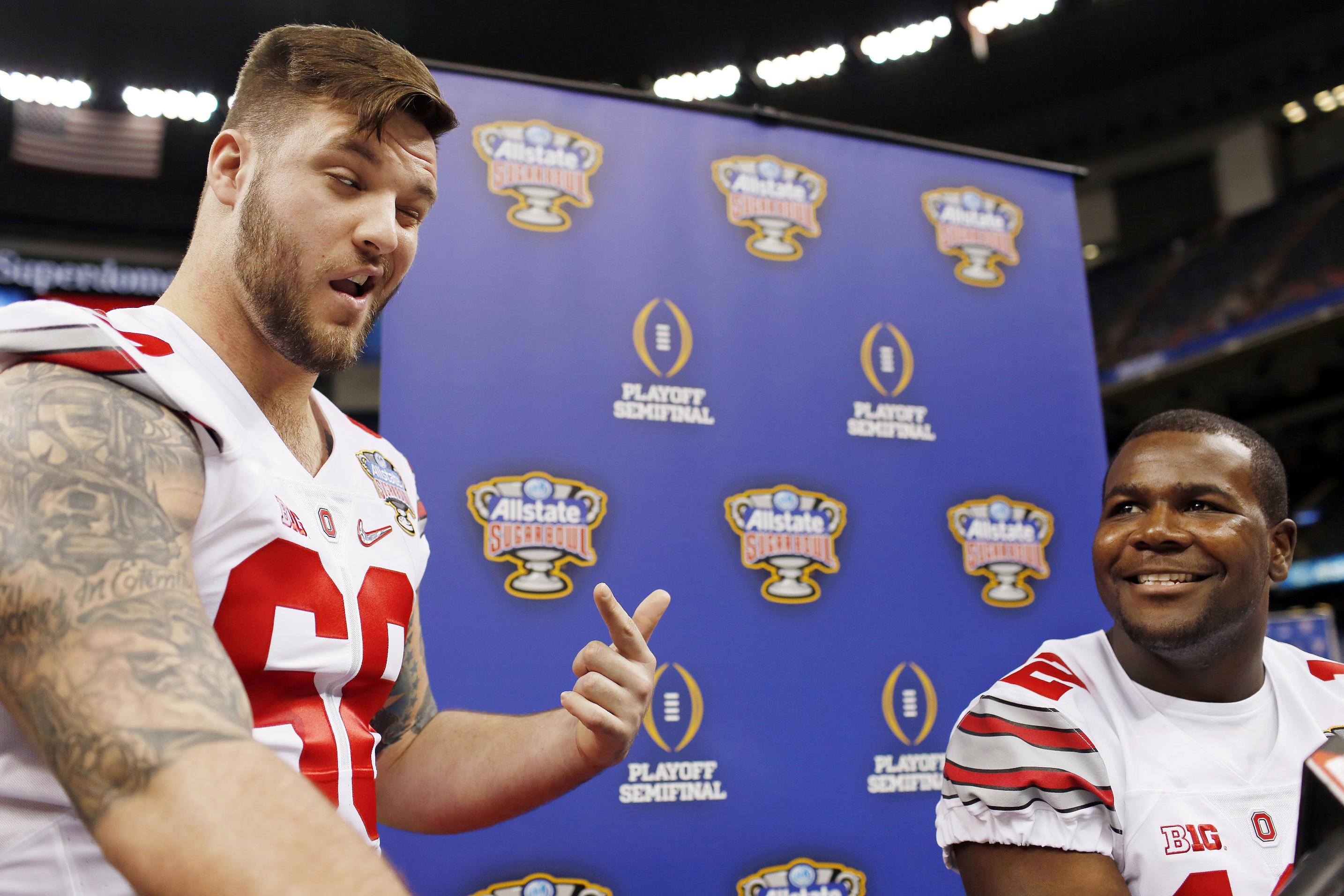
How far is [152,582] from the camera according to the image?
768 mm

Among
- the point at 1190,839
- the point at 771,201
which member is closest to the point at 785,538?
the point at 771,201

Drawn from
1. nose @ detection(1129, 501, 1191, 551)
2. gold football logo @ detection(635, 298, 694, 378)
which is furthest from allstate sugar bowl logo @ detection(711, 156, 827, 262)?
nose @ detection(1129, 501, 1191, 551)

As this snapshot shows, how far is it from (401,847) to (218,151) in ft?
4.71

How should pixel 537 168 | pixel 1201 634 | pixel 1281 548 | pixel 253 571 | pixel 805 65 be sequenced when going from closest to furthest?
pixel 253 571 < pixel 1201 634 < pixel 1281 548 < pixel 537 168 < pixel 805 65

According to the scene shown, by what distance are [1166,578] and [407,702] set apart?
1245mm

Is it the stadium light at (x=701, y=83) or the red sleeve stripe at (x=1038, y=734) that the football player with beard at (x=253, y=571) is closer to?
the red sleeve stripe at (x=1038, y=734)

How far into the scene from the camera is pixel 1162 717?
1.61 meters

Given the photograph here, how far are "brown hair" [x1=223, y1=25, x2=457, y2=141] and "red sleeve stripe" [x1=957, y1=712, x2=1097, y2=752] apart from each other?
122 cm

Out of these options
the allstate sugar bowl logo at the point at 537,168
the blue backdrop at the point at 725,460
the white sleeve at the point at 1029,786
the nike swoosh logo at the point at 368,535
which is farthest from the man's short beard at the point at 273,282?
the allstate sugar bowl logo at the point at 537,168

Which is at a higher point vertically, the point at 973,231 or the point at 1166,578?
the point at 973,231

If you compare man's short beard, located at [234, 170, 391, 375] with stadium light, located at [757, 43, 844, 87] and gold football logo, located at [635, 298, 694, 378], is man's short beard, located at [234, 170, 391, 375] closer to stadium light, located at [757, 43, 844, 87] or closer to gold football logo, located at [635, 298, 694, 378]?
gold football logo, located at [635, 298, 694, 378]

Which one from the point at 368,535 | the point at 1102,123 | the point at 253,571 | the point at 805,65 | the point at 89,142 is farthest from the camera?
the point at 1102,123

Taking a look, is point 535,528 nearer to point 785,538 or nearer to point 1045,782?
point 785,538

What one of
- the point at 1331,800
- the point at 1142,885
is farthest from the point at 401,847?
the point at 1331,800
